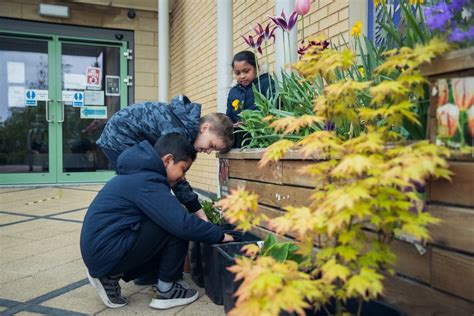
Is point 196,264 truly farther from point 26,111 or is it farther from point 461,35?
point 26,111

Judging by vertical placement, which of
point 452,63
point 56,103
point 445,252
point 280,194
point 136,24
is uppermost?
point 136,24

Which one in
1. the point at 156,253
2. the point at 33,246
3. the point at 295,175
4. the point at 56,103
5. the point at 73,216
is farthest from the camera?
the point at 56,103

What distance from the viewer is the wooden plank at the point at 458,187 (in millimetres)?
1330

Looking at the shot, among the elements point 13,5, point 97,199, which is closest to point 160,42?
point 13,5

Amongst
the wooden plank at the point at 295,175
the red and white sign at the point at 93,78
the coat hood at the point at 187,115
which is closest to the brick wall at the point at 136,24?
the red and white sign at the point at 93,78

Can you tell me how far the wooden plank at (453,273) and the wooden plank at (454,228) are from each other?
0.11ft

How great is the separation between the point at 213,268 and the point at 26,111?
21.5ft

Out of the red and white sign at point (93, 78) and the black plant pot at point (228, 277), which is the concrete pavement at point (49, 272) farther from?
the red and white sign at point (93, 78)

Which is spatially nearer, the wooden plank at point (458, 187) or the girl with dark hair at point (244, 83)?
the wooden plank at point (458, 187)

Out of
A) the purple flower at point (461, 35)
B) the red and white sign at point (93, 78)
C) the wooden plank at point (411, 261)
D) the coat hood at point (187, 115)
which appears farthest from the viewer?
the red and white sign at point (93, 78)

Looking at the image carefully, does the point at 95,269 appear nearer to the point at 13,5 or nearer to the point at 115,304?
the point at 115,304

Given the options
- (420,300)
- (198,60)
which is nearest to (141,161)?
(420,300)

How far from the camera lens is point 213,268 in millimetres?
2172

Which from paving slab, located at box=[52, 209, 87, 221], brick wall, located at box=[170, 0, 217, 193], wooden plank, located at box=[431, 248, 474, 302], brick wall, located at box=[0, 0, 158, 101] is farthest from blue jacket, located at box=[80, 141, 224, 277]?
brick wall, located at box=[0, 0, 158, 101]
